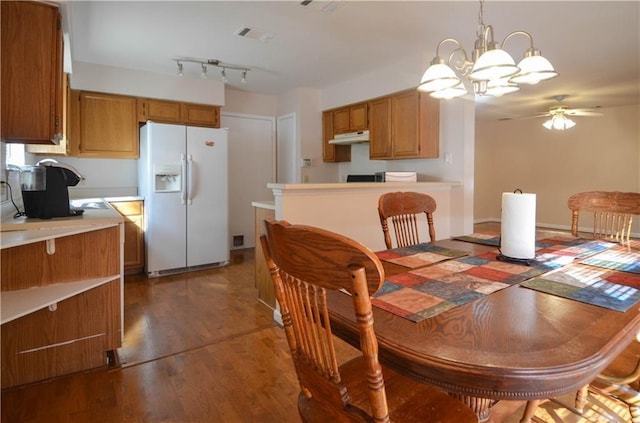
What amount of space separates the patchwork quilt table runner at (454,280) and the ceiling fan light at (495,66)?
793mm

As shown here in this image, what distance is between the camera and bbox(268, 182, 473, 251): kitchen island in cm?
257

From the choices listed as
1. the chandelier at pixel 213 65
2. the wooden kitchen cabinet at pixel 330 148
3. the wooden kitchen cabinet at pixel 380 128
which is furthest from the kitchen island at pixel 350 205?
the chandelier at pixel 213 65

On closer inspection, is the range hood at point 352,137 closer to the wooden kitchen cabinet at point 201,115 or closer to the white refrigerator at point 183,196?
the white refrigerator at point 183,196

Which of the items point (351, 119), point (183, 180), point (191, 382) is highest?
point (351, 119)

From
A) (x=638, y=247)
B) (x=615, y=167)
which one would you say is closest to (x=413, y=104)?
(x=638, y=247)

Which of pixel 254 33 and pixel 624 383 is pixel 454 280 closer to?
pixel 624 383

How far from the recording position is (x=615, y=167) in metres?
6.37

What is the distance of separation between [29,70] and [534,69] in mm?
2509

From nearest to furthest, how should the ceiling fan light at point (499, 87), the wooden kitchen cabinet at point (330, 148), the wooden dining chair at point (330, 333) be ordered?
the wooden dining chair at point (330, 333), the ceiling fan light at point (499, 87), the wooden kitchen cabinet at point (330, 148)

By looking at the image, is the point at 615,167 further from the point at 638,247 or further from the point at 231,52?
the point at 231,52

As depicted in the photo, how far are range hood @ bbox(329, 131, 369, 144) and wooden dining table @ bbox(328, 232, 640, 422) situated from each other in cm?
354

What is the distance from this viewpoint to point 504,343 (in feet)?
2.61

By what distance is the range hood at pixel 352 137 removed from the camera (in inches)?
173

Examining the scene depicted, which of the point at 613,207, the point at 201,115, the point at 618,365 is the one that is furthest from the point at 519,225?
the point at 201,115
